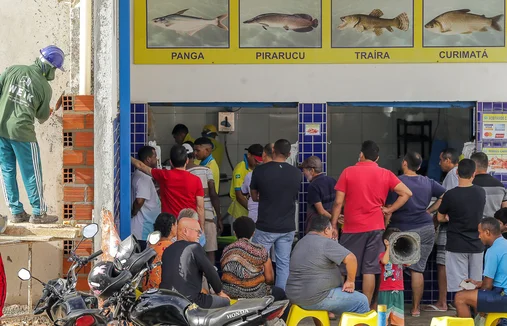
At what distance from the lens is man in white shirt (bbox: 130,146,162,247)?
9.59 m

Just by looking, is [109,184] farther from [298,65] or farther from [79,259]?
[298,65]

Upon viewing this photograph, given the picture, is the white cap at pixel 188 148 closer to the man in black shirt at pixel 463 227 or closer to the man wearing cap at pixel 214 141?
the man wearing cap at pixel 214 141

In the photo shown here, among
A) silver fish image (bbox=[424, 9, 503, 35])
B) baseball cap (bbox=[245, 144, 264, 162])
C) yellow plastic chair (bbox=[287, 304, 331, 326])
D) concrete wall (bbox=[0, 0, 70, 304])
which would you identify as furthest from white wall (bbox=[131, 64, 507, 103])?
yellow plastic chair (bbox=[287, 304, 331, 326])

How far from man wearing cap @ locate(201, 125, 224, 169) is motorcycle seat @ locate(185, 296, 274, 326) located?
6.06m

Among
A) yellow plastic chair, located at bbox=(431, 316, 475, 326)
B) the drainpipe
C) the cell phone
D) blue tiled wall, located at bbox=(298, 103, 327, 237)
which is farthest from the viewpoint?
blue tiled wall, located at bbox=(298, 103, 327, 237)

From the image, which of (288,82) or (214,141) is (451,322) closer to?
(288,82)

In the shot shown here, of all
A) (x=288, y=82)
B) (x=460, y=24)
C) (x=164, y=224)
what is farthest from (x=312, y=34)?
(x=164, y=224)

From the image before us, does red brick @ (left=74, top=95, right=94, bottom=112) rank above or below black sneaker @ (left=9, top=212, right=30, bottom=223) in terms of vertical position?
above

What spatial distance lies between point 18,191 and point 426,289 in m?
4.98

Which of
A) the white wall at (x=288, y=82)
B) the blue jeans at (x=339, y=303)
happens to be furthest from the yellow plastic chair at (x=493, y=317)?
the white wall at (x=288, y=82)

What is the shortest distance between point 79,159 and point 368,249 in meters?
3.02

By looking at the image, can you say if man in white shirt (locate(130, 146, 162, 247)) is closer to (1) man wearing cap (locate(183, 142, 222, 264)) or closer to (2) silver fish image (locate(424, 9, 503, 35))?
(1) man wearing cap (locate(183, 142, 222, 264))

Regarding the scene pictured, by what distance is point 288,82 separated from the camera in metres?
10.7

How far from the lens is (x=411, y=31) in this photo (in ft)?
35.2
